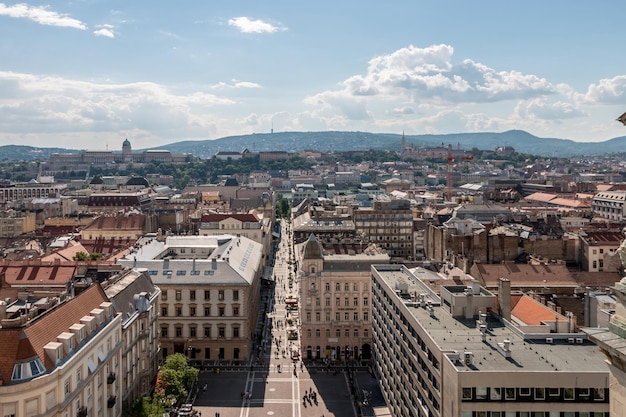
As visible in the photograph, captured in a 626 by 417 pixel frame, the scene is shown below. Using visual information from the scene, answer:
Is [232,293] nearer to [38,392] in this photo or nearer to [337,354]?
[337,354]

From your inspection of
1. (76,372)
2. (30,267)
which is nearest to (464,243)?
(30,267)

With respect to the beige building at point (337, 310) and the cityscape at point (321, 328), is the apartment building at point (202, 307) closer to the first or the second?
the cityscape at point (321, 328)

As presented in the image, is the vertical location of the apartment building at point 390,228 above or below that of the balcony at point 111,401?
above

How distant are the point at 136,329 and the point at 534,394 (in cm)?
3755

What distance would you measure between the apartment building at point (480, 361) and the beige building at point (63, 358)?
2482cm

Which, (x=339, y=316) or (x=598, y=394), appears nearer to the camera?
(x=598, y=394)

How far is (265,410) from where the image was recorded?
220 feet

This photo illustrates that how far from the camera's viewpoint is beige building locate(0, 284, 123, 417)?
3941 centimetres

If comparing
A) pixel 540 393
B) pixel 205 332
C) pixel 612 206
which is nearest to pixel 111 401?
pixel 205 332

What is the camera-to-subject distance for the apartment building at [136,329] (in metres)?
57.5

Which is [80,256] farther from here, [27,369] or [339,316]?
[27,369]

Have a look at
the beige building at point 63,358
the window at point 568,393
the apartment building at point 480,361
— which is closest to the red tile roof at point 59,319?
the beige building at point 63,358

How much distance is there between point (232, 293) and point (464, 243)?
40.5 metres

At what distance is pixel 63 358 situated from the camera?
4303 centimetres
